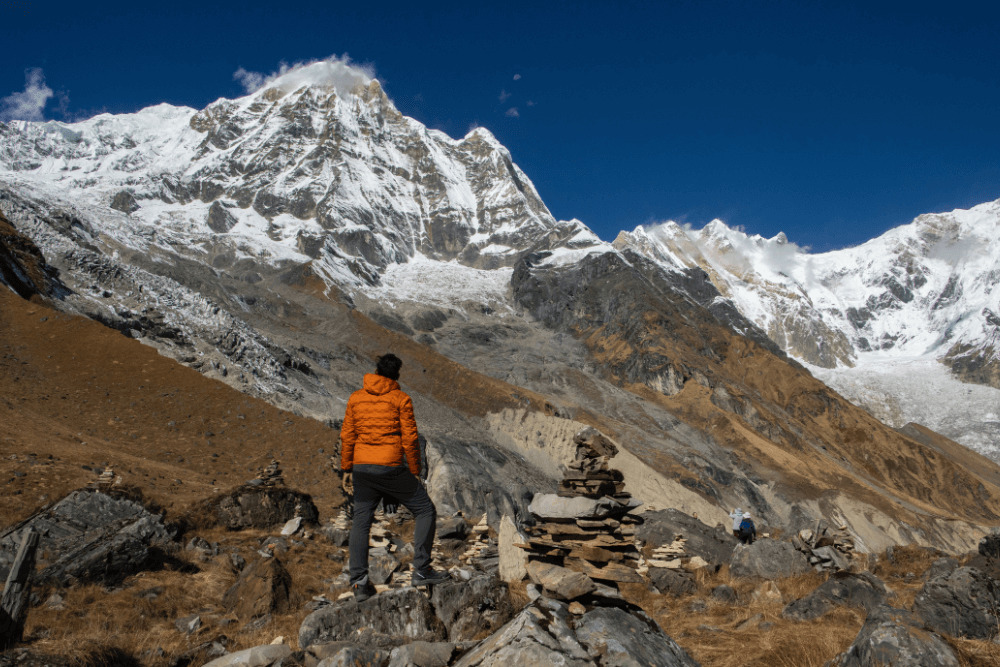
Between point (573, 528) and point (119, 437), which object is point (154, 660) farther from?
point (119, 437)

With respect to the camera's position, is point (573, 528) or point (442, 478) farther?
point (442, 478)

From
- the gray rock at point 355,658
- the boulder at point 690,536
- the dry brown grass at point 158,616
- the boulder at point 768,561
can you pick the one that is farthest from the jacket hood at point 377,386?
the boulder at point 690,536

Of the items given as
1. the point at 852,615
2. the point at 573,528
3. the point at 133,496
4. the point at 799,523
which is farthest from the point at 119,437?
the point at 799,523

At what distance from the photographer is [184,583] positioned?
888cm

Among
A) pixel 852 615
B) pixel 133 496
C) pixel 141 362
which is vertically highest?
pixel 141 362

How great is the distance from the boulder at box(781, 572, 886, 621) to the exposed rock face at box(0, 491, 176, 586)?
9.77 m

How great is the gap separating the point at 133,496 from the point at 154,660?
23.1ft

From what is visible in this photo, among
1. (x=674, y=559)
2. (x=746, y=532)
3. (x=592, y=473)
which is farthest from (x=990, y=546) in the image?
(x=746, y=532)

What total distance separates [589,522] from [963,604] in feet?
15.0

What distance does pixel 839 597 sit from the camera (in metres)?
8.70

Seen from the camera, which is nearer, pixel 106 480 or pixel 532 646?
pixel 532 646

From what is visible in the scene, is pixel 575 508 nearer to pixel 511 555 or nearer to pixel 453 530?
pixel 511 555

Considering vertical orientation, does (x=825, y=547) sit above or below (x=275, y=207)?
below

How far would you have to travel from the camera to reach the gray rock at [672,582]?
11.1 m
